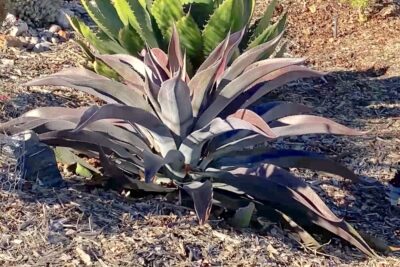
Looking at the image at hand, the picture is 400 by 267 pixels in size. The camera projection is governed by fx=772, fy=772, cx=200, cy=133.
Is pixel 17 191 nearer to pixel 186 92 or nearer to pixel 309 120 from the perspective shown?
pixel 186 92

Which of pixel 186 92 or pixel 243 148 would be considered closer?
pixel 186 92

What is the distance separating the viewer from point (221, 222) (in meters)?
3.39

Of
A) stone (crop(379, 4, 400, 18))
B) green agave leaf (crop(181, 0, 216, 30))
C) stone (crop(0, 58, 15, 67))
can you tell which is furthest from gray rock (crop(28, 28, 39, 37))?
stone (crop(379, 4, 400, 18))

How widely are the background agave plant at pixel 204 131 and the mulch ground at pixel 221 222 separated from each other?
Answer: 14cm

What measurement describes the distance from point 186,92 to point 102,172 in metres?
0.63

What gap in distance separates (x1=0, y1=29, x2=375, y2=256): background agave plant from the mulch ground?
0.14 metres

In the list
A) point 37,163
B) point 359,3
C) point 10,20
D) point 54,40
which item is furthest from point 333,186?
point 359,3

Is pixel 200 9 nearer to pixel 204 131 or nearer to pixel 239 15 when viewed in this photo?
pixel 239 15

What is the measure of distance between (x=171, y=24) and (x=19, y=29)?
1.90 metres

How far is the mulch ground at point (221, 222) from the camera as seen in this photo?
2.98m

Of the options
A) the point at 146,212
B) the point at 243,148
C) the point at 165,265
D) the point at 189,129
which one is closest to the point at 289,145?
the point at 243,148

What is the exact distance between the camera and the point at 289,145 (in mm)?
4750

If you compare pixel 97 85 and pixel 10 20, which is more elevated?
pixel 97 85

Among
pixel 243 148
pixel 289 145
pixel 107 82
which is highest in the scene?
pixel 107 82
